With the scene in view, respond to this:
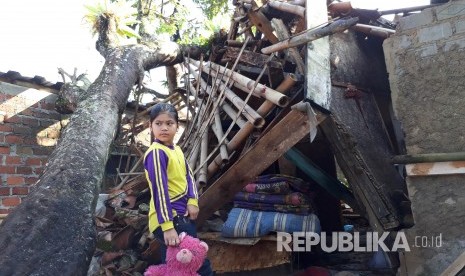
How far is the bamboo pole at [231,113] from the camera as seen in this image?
3.36 meters

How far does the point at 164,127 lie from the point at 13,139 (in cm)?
271

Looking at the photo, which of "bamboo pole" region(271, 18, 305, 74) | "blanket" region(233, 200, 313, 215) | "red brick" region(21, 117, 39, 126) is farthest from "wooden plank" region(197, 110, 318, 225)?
"red brick" region(21, 117, 39, 126)

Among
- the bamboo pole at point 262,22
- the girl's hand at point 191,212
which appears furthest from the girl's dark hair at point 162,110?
the bamboo pole at point 262,22

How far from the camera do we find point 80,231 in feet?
8.27

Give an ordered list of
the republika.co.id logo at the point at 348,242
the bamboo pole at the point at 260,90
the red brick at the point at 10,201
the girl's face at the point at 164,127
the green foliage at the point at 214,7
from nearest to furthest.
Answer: the girl's face at the point at 164,127
the republika.co.id logo at the point at 348,242
the bamboo pole at the point at 260,90
the red brick at the point at 10,201
the green foliage at the point at 214,7

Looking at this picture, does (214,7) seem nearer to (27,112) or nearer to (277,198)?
(27,112)

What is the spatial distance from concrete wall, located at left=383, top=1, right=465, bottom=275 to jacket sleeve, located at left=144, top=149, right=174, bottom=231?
1846 mm

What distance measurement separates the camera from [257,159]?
292cm

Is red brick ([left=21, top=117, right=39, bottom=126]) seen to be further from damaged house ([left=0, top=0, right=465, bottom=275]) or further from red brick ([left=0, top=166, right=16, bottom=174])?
red brick ([left=0, top=166, right=16, bottom=174])

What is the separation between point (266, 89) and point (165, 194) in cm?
132

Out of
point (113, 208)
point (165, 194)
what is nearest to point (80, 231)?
point (165, 194)

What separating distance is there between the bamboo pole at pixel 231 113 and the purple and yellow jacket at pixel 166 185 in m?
0.87

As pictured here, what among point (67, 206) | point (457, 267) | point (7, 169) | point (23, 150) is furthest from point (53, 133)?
point (457, 267)

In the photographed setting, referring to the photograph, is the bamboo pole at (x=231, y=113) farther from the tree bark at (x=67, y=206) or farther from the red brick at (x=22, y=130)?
the red brick at (x=22, y=130)
